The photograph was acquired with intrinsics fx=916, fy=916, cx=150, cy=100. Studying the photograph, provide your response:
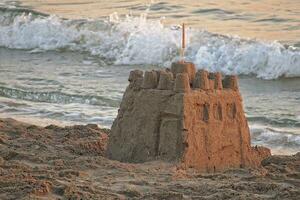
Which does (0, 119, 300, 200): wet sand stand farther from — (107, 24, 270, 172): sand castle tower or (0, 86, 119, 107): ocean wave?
(0, 86, 119, 107): ocean wave

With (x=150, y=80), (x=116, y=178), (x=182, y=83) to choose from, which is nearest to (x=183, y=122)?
(x=182, y=83)

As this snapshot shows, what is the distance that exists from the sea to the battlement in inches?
90.2

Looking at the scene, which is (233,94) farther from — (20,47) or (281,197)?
(20,47)

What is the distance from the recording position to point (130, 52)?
61.7 feet

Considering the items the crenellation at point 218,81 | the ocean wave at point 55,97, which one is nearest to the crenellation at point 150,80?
the crenellation at point 218,81

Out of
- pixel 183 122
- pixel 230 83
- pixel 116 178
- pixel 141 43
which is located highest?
pixel 230 83

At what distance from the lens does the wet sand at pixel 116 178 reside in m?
6.00

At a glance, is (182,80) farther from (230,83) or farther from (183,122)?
(230,83)

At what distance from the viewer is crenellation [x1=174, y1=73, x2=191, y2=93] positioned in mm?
6898

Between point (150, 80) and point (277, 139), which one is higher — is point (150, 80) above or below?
above

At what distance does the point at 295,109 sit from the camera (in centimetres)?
1185

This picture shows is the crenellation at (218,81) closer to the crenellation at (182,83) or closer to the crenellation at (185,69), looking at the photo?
the crenellation at (185,69)

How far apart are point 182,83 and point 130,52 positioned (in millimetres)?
11954

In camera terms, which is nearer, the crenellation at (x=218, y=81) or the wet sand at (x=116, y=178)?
the wet sand at (x=116, y=178)
